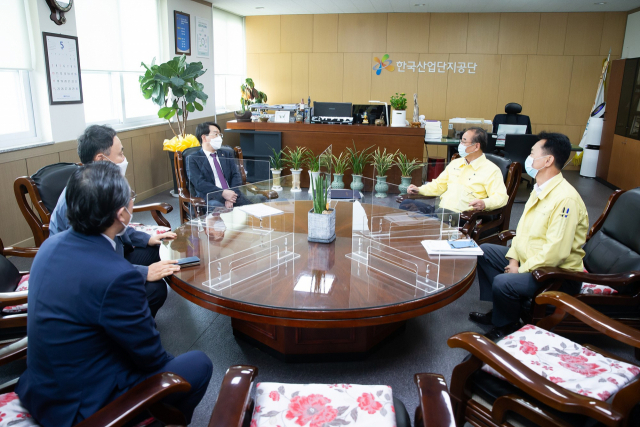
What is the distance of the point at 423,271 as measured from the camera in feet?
7.45

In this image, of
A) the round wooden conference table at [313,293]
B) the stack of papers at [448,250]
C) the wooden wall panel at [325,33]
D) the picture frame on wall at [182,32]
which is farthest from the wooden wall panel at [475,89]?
the stack of papers at [448,250]

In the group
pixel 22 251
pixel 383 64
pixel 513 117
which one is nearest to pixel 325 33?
pixel 383 64

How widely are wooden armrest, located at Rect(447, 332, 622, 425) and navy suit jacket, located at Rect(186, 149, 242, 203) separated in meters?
2.52

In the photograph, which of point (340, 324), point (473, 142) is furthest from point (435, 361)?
point (473, 142)

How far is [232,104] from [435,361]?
7894 mm

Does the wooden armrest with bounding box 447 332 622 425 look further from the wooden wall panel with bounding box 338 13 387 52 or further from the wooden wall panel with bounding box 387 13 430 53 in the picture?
the wooden wall panel with bounding box 338 13 387 52

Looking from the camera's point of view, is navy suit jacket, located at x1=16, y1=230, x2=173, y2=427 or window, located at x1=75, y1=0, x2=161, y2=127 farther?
window, located at x1=75, y1=0, x2=161, y2=127

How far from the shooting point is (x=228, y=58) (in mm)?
9195

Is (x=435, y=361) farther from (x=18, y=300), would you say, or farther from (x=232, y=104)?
(x=232, y=104)

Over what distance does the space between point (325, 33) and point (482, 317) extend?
788cm

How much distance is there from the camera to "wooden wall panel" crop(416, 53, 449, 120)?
359 inches

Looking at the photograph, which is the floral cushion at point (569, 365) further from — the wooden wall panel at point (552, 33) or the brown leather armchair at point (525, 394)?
the wooden wall panel at point (552, 33)

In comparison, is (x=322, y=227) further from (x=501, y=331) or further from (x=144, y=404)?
(x=144, y=404)

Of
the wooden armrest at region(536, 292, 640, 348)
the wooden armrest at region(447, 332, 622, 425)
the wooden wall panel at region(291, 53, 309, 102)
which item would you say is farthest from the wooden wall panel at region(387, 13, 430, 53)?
the wooden armrest at region(447, 332, 622, 425)
